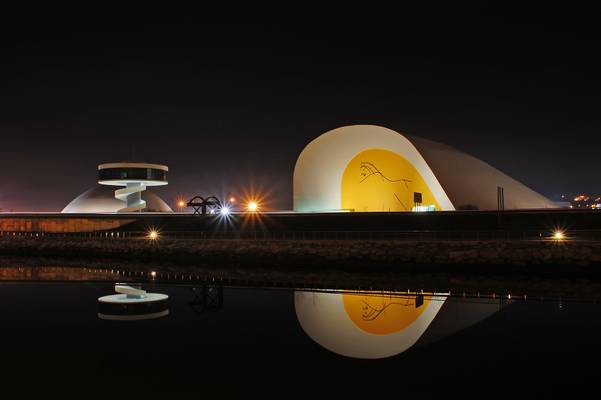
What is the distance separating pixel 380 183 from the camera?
106 ft

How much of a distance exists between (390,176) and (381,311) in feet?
68.3

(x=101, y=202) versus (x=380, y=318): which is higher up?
(x=101, y=202)

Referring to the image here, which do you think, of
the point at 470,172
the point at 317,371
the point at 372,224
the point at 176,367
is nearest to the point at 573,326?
the point at 317,371

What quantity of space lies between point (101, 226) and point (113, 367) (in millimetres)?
24567

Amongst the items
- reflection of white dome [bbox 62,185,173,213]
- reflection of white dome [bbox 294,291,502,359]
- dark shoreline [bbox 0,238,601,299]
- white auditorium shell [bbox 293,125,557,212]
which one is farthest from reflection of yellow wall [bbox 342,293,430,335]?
reflection of white dome [bbox 62,185,173,213]

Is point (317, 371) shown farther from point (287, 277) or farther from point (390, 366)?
point (287, 277)

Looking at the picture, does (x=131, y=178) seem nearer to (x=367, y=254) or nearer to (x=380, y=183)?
(x=380, y=183)

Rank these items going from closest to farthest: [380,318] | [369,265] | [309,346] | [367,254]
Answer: [309,346]
[380,318]
[369,265]
[367,254]

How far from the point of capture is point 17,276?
64.5ft

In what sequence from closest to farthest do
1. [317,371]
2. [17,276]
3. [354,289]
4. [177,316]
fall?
1. [317,371]
2. [177,316]
3. [354,289]
4. [17,276]

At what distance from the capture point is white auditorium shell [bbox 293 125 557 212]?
2845 cm

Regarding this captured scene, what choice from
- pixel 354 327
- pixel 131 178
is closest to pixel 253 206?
pixel 131 178

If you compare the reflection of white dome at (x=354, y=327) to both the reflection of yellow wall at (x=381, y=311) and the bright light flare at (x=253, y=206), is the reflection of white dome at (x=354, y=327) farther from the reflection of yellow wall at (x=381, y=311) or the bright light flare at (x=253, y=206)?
the bright light flare at (x=253, y=206)

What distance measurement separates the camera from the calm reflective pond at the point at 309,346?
696cm
